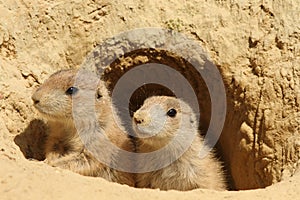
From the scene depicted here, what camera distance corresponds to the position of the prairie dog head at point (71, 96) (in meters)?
5.63

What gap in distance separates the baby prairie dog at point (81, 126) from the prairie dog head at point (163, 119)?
43 centimetres

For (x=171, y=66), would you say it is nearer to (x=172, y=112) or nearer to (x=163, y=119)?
(x=172, y=112)

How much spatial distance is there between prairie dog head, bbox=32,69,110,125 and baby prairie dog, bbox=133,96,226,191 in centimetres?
52

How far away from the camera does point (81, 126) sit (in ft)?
19.5

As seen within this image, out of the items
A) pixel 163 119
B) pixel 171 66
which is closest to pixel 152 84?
pixel 171 66

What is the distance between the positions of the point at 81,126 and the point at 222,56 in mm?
1546

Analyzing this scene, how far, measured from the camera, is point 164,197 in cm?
400

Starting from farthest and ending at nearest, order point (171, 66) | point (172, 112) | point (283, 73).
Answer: point (171, 66)
point (172, 112)
point (283, 73)

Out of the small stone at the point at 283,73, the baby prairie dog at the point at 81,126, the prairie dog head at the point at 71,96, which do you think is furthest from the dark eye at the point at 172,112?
the small stone at the point at 283,73

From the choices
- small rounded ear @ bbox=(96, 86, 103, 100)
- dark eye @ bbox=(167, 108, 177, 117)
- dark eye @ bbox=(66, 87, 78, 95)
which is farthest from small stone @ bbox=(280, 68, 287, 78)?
dark eye @ bbox=(66, 87, 78, 95)

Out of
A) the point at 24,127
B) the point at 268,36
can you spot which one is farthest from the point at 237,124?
the point at 24,127

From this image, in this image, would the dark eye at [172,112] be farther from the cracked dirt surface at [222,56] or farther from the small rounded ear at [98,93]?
the small rounded ear at [98,93]

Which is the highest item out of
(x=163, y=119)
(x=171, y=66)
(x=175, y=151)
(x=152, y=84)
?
(x=171, y=66)

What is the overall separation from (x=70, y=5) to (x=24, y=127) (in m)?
1.35
